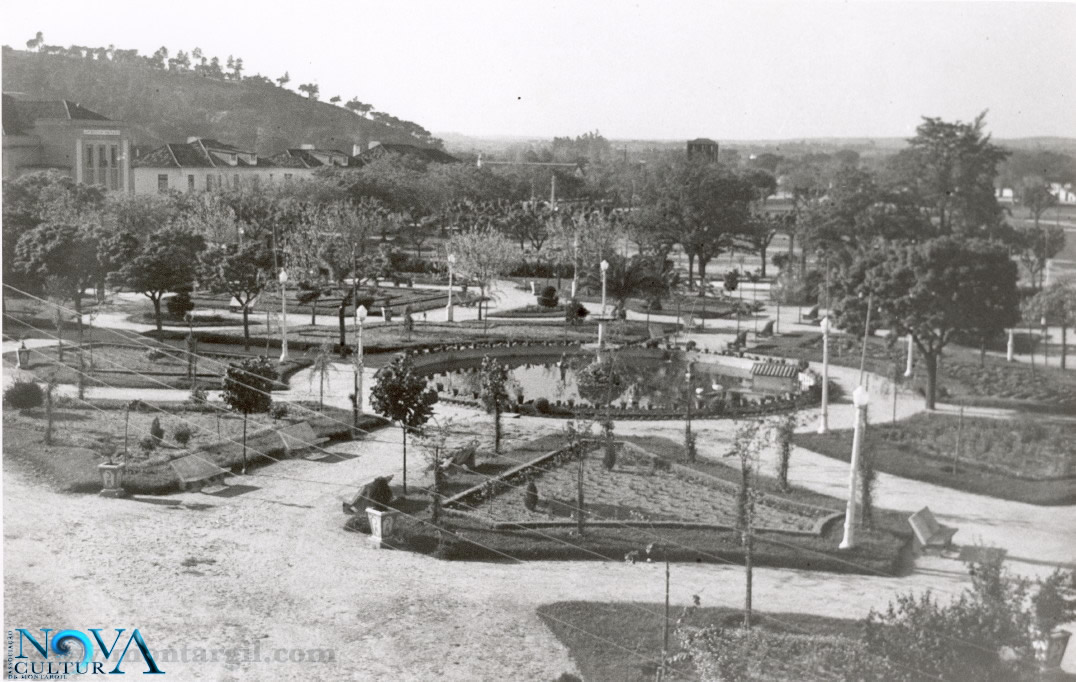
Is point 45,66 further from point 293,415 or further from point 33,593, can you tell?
point 33,593

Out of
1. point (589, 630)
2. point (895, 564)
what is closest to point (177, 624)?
point (589, 630)

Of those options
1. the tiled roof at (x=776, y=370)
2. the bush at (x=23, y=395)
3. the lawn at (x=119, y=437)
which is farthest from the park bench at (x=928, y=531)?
the bush at (x=23, y=395)

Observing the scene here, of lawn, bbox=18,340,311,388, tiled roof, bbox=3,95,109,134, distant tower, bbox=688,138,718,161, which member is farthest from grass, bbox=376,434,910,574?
distant tower, bbox=688,138,718,161

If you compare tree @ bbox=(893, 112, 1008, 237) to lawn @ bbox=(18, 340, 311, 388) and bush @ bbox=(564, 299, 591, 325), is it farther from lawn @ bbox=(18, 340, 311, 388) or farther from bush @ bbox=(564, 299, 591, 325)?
lawn @ bbox=(18, 340, 311, 388)

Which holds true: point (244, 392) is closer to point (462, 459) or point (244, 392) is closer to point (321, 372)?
point (321, 372)

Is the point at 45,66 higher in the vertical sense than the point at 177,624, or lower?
higher

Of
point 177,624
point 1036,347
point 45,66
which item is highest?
point 45,66
